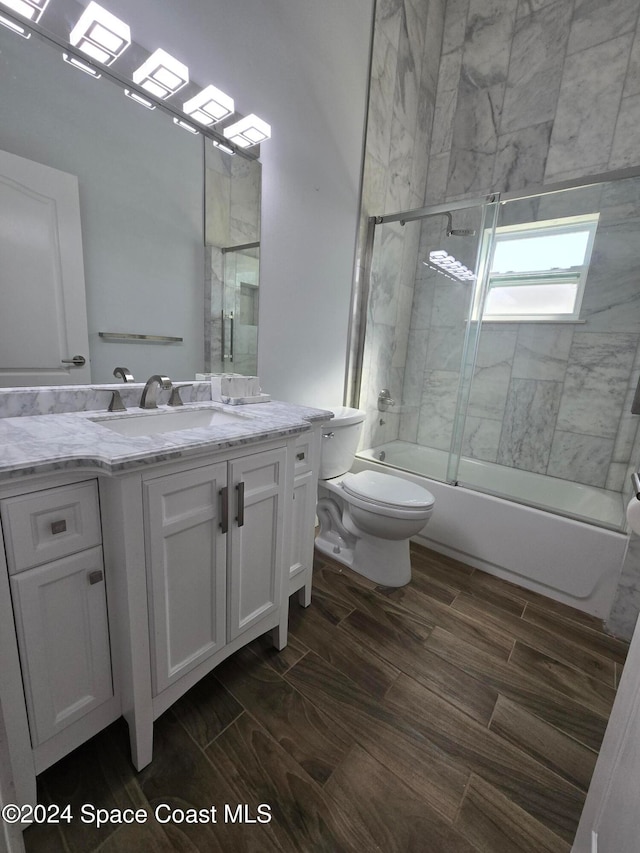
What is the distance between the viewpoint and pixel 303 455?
140cm

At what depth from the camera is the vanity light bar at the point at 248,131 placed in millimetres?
1488

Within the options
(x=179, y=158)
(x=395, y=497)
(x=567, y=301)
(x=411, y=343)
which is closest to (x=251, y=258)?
(x=179, y=158)

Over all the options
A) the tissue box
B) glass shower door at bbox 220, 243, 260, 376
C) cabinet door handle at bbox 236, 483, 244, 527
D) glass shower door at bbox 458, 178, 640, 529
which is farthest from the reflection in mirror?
glass shower door at bbox 458, 178, 640, 529

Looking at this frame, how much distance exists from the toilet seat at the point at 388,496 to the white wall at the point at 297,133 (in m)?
0.59

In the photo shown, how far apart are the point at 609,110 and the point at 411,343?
1623 mm

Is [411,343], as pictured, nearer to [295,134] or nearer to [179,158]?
[295,134]

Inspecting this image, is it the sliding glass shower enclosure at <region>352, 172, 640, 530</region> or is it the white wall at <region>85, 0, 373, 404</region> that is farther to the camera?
the sliding glass shower enclosure at <region>352, 172, 640, 530</region>

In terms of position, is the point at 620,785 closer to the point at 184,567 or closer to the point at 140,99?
the point at 184,567

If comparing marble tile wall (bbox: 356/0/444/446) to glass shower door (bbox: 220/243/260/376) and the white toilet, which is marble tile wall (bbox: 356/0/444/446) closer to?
the white toilet

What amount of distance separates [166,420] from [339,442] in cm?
94

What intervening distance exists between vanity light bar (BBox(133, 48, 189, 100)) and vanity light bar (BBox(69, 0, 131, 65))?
0.07 m

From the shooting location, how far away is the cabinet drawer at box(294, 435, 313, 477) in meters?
1.37

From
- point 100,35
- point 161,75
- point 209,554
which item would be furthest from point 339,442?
point 100,35

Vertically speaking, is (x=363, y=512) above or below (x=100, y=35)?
below
